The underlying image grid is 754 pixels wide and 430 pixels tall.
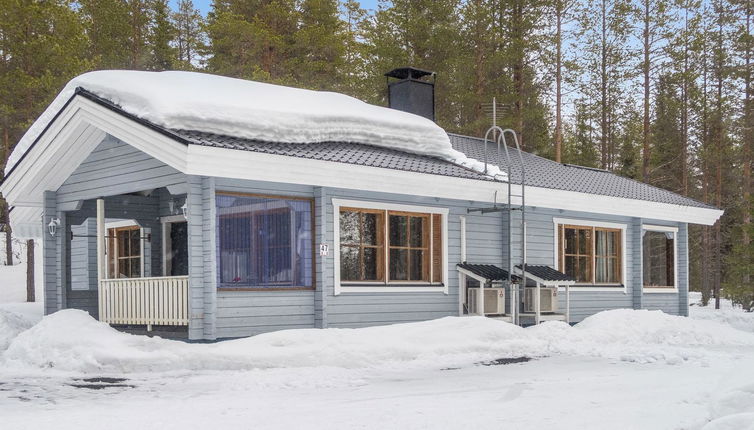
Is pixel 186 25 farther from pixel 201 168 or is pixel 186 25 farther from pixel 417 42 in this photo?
pixel 201 168

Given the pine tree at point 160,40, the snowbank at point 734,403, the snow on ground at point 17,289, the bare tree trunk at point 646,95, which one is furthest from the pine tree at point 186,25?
the snowbank at point 734,403

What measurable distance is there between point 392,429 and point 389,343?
4.95 metres

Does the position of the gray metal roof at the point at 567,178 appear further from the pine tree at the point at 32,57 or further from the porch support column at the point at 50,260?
the pine tree at the point at 32,57

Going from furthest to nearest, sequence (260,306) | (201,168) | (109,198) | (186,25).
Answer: (186,25) < (109,198) < (260,306) < (201,168)

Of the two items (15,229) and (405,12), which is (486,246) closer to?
(15,229)

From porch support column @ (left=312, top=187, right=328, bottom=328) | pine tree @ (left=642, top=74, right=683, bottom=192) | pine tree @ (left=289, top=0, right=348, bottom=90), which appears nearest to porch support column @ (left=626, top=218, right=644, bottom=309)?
porch support column @ (left=312, top=187, right=328, bottom=328)

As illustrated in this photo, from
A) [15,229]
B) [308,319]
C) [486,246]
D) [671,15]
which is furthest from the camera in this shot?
[671,15]

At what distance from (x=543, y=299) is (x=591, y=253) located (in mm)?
2687

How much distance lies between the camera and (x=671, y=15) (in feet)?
97.1

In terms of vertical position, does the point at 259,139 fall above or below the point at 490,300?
above

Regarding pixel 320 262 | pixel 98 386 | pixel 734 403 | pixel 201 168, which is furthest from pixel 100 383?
pixel 734 403

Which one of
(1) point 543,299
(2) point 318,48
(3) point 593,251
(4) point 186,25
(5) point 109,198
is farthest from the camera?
(4) point 186,25

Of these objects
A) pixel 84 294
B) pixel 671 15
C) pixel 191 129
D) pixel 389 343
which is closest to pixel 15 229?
pixel 84 294

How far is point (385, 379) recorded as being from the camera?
9.07 m
